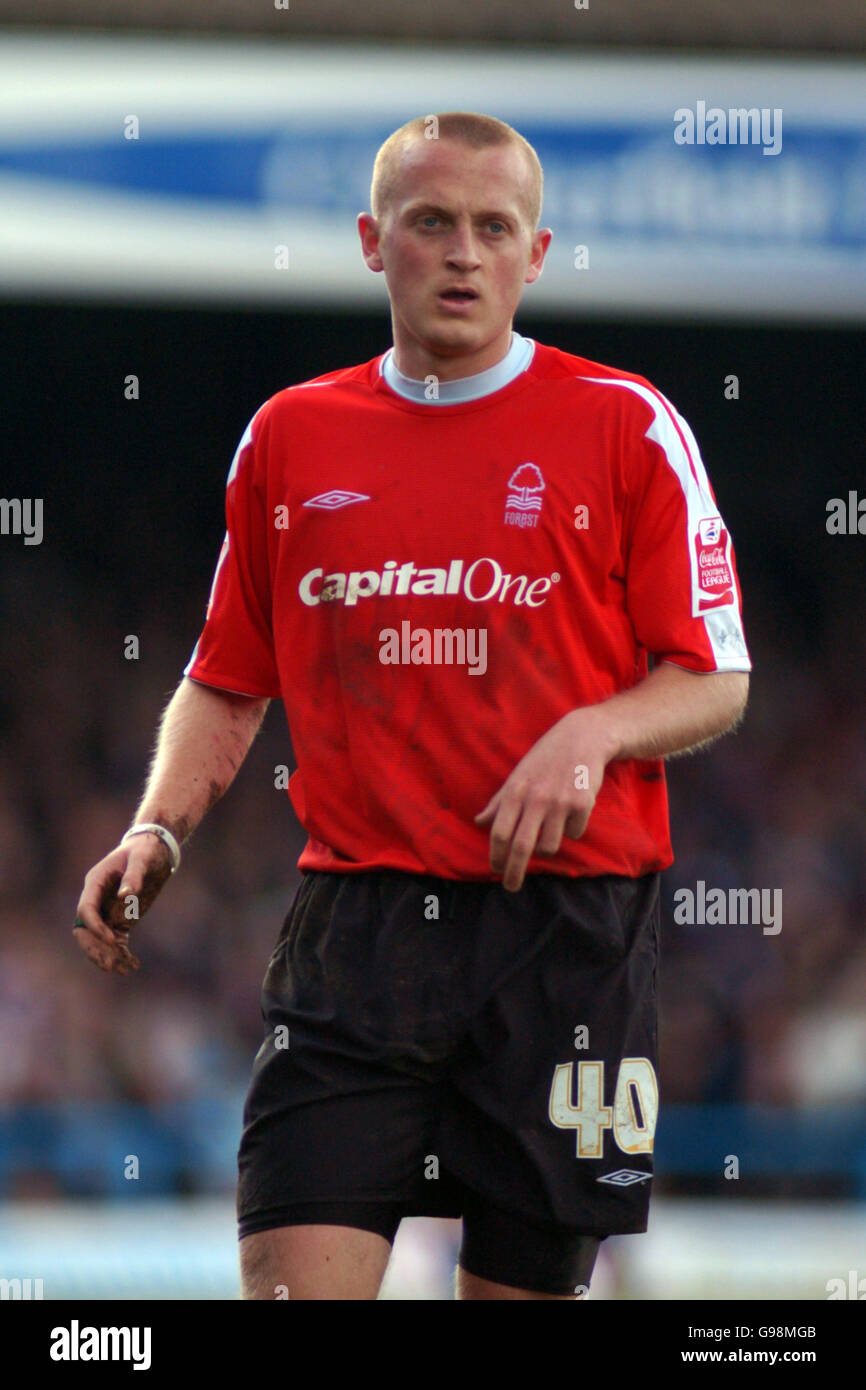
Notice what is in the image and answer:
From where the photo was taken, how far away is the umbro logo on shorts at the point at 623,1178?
2.76 m

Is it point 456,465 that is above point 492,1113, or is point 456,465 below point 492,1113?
above

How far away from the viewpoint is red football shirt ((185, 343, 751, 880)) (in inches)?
109

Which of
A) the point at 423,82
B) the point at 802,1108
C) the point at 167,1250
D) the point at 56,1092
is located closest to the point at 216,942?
the point at 56,1092

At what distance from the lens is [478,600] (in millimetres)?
2768

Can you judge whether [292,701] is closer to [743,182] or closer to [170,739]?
[170,739]

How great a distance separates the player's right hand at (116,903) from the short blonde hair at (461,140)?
1.08m

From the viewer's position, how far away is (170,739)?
3.07 metres

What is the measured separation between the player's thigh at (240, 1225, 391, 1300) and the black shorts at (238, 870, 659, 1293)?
3 centimetres

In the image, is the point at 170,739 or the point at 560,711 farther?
the point at 170,739

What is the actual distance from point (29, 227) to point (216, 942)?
140 inches

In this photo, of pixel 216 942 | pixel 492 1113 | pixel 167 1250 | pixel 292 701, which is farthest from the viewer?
pixel 216 942
